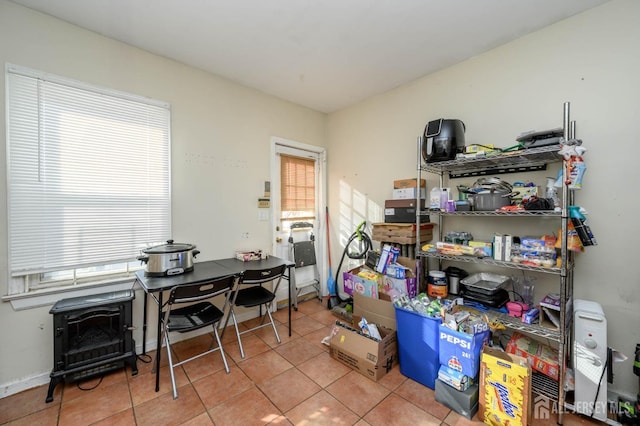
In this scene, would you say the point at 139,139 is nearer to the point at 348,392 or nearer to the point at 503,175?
the point at 348,392

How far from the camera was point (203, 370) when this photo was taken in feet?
7.27

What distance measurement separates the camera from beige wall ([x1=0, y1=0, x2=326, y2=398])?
1.93m

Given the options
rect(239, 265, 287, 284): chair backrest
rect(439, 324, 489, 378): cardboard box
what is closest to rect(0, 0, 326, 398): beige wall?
rect(239, 265, 287, 284): chair backrest

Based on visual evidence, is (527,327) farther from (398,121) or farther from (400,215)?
(398,121)

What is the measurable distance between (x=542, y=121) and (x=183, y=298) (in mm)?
3205

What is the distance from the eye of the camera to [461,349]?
1.78 meters

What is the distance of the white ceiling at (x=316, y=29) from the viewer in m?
1.91

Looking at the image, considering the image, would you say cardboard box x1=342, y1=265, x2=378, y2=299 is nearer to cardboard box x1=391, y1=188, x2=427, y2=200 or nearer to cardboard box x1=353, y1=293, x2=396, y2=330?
cardboard box x1=353, y1=293, x2=396, y2=330

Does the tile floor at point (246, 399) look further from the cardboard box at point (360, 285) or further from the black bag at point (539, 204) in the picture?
the black bag at point (539, 204)

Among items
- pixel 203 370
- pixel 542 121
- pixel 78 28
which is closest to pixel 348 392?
pixel 203 370

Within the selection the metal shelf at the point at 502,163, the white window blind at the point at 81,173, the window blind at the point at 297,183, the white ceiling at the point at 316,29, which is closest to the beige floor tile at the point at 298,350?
the white window blind at the point at 81,173

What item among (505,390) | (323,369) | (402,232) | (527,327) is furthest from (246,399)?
(527,327)

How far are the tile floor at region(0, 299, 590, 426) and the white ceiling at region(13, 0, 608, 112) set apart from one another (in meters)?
2.86

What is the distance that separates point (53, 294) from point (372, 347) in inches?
102
